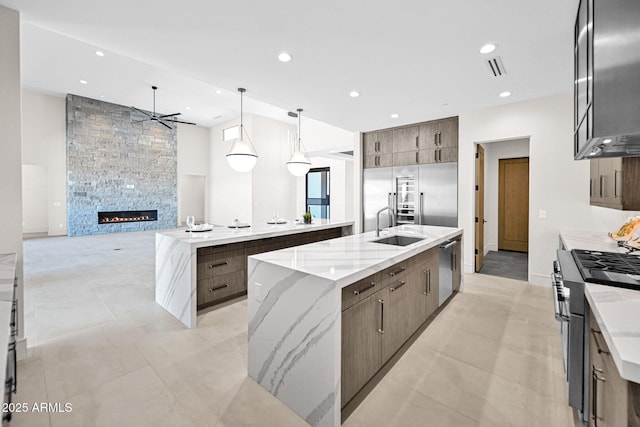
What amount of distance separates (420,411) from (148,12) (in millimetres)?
3573

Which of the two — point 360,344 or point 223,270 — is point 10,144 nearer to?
point 223,270

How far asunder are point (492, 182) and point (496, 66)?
4208mm

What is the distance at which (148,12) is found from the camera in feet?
7.75

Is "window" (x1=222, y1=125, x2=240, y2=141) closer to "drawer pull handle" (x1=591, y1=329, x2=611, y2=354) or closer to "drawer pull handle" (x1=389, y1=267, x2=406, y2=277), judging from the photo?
"drawer pull handle" (x1=389, y1=267, x2=406, y2=277)

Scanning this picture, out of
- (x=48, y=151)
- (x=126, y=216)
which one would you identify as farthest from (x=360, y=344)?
(x=48, y=151)

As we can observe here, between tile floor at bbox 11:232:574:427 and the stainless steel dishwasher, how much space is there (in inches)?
7.2

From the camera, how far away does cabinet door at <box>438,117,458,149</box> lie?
5093mm

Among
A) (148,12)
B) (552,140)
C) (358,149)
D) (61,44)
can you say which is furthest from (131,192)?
(552,140)

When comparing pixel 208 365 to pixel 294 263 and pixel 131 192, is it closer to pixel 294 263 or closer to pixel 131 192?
pixel 294 263

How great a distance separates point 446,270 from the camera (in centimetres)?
337

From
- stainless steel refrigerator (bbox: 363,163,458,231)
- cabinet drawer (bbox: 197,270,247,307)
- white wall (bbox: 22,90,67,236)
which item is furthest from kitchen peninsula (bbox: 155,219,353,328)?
white wall (bbox: 22,90,67,236)

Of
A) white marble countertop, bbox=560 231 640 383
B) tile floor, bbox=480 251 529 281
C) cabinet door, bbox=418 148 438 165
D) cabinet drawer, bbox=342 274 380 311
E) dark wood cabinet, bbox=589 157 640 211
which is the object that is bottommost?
tile floor, bbox=480 251 529 281

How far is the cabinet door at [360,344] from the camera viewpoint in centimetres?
168

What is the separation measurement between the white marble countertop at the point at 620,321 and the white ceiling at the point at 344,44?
2144 mm
